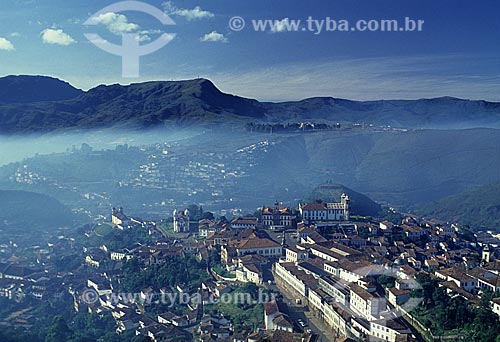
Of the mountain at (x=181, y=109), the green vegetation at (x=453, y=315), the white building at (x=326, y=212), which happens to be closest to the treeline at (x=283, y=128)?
the mountain at (x=181, y=109)

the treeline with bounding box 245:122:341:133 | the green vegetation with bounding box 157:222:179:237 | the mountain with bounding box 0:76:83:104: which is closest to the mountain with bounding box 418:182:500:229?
the green vegetation with bounding box 157:222:179:237

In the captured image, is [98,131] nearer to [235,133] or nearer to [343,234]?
[235,133]

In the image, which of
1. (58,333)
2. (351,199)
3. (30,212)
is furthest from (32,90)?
(58,333)

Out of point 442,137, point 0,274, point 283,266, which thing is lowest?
point 0,274

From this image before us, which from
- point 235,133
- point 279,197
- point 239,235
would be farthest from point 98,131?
point 239,235

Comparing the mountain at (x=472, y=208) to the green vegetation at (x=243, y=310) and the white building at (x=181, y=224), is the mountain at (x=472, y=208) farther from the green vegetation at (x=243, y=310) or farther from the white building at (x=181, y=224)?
the green vegetation at (x=243, y=310)

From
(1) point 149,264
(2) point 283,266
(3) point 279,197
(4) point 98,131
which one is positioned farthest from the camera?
(4) point 98,131
